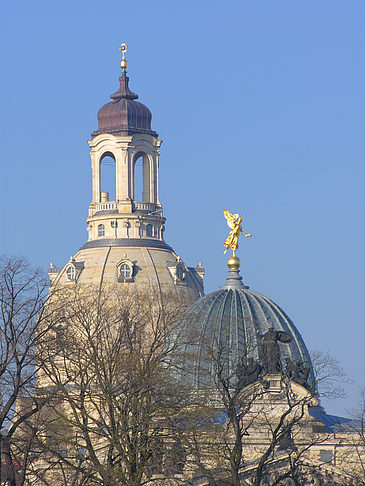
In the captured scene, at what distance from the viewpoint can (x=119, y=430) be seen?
6956cm

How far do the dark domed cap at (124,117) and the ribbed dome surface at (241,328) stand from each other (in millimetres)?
51113

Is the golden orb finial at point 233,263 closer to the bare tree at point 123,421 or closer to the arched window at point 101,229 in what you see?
the bare tree at point 123,421

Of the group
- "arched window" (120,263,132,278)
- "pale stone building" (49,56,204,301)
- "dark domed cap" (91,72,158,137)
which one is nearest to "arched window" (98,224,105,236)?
"pale stone building" (49,56,204,301)

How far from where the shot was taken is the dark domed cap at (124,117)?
542 ft

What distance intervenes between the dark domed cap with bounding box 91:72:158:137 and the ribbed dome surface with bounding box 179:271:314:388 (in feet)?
168

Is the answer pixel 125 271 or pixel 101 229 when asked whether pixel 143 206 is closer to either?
pixel 101 229

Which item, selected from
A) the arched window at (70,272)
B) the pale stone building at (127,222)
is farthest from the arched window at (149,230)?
the arched window at (70,272)

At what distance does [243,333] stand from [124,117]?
203 ft

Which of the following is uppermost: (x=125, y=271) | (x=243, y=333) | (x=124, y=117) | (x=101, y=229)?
(x=124, y=117)

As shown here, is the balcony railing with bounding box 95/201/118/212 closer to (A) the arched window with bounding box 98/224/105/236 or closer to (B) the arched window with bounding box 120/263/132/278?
(A) the arched window with bounding box 98/224/105/236

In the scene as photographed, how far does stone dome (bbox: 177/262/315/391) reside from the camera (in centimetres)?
9912

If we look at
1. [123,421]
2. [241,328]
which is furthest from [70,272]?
[123,421]

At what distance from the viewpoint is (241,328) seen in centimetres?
10738

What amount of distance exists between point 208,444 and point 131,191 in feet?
310
